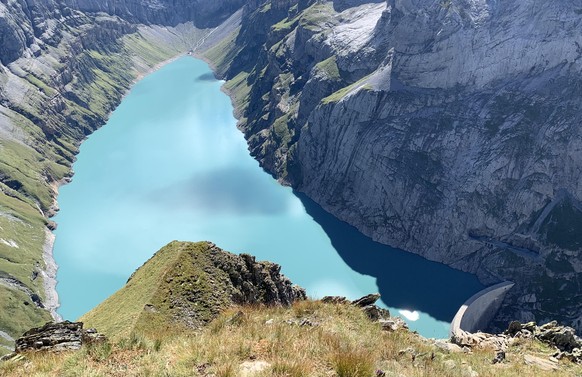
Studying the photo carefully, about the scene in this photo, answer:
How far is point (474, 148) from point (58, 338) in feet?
445

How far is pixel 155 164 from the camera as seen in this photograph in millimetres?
193875

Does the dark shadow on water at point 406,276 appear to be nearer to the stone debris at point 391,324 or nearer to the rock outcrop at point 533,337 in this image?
the rock outcrop at point 533,337

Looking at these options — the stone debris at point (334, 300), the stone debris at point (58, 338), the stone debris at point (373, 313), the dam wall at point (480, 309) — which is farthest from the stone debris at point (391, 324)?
the dam wall at point (480, 309)

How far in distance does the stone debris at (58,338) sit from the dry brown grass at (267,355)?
4.30ft

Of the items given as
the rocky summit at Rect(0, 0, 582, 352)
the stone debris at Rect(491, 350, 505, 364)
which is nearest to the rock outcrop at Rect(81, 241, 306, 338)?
the stone debris at Rect(491, 350, 505, 364)

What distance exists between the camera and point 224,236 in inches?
5472

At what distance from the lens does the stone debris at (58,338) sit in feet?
65.3

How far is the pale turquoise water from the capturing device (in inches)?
4688

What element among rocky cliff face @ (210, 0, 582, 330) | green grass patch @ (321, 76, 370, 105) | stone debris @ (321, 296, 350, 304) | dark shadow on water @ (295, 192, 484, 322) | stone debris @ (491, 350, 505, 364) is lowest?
stone debris @ (491, 350, 505, 364)

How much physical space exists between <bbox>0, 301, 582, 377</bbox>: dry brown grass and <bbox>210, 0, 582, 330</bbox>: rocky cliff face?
9958 cm

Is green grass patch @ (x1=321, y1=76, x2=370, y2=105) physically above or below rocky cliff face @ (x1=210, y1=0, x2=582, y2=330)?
above

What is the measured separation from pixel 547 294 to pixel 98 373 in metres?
118

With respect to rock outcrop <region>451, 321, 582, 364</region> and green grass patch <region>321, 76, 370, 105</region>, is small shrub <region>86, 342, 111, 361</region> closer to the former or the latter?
rock outcrop <region>451, 321, 582, 364</region>

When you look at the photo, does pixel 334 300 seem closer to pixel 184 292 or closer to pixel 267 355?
pixel 184 292
